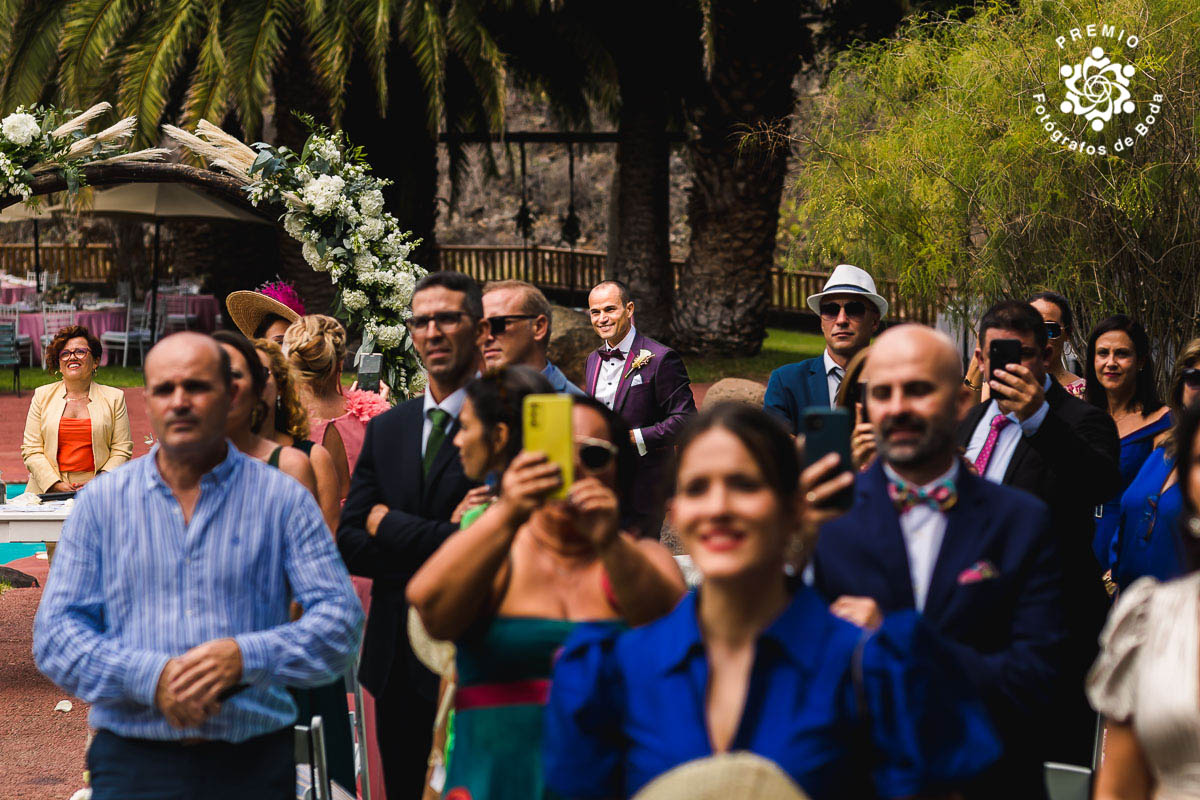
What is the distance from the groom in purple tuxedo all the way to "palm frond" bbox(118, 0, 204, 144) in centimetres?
991

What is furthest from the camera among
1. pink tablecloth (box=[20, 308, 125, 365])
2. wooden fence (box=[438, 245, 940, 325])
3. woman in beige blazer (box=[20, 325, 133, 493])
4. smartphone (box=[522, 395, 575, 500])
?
wooden fence (box=[438, 245, 940, 325])

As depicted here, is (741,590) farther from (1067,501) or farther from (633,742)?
(1067,501)

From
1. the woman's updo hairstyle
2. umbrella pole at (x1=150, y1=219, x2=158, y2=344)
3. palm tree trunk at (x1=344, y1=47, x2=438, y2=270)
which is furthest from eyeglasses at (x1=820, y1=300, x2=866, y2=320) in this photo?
umbrella pole at (x1=150, y1=219, x2=158, y2=344)

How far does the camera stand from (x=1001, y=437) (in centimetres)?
450

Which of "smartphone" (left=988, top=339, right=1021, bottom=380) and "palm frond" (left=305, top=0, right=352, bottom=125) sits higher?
"palm frond" (left=305, top=0, right=352, bottom=125)

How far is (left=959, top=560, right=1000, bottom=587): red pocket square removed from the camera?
2.93 m

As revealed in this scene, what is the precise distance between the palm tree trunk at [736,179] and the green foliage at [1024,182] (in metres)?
4.92

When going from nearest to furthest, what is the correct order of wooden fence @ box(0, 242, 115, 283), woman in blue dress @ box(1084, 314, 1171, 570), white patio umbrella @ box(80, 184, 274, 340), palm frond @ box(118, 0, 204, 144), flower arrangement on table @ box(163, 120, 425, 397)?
woman in blue dress @ box(1084, 314, 1171, 570) → flower arrangement on table @ box(163, 120, 425, 397) → palm frond @ box(118, 0, 204, 144) → white patio umbrella @ box(80, 184, 274, 340) → wooden fence @ box(0, 242, 115, 283)

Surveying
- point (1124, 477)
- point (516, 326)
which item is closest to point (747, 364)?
point (1124, 477)

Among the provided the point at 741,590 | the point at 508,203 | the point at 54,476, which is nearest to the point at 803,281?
the point at 508,203

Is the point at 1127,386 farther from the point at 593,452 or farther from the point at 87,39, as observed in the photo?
the point at 87,39

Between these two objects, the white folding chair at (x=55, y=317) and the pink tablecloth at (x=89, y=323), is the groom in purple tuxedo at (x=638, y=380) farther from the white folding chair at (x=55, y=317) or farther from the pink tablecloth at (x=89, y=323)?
the pink tablecloth at (x=89, y=323)

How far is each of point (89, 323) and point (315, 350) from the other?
20.0 metres

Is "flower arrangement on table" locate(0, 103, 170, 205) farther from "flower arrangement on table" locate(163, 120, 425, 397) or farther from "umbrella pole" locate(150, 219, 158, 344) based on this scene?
"umbrella pole" locate(150, 219, 158, 344)
